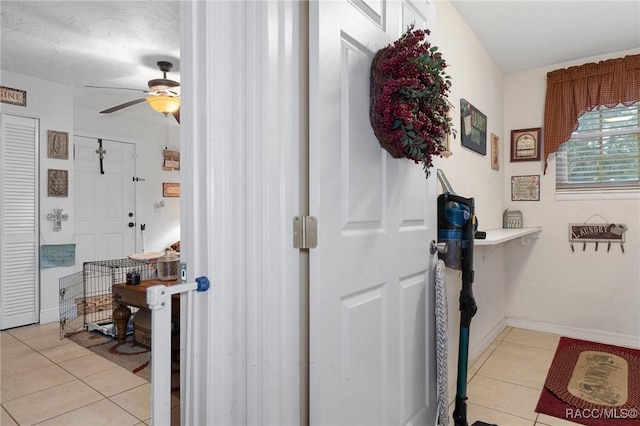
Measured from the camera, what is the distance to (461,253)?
1948mm

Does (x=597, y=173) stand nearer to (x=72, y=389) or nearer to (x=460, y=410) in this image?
(x=460, y=410)

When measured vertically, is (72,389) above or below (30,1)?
below

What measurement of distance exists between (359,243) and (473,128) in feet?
6.40

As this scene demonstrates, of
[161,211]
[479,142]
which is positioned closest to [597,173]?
[479,142]

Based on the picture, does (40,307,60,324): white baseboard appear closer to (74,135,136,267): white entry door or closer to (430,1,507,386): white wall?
(74,135,136,267): white entry door

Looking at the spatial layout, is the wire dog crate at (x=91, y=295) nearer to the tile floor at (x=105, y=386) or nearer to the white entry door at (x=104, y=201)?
the tile floor at (x=105, y=386)

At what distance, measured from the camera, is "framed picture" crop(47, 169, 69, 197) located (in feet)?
13.3

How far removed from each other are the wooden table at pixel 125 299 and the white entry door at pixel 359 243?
81.1 inches

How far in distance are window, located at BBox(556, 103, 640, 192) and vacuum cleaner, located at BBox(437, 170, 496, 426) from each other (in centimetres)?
225

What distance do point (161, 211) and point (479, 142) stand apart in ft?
16.1

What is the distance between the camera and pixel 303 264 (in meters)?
1.18

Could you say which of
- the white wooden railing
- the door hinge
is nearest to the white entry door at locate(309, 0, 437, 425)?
the door hinge

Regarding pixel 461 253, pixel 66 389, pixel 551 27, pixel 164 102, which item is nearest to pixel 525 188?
pixel 551 27

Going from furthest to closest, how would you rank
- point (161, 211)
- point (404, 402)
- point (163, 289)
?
1. point (161, 211)
2. point (404, 402)
3. point (163, 289)
